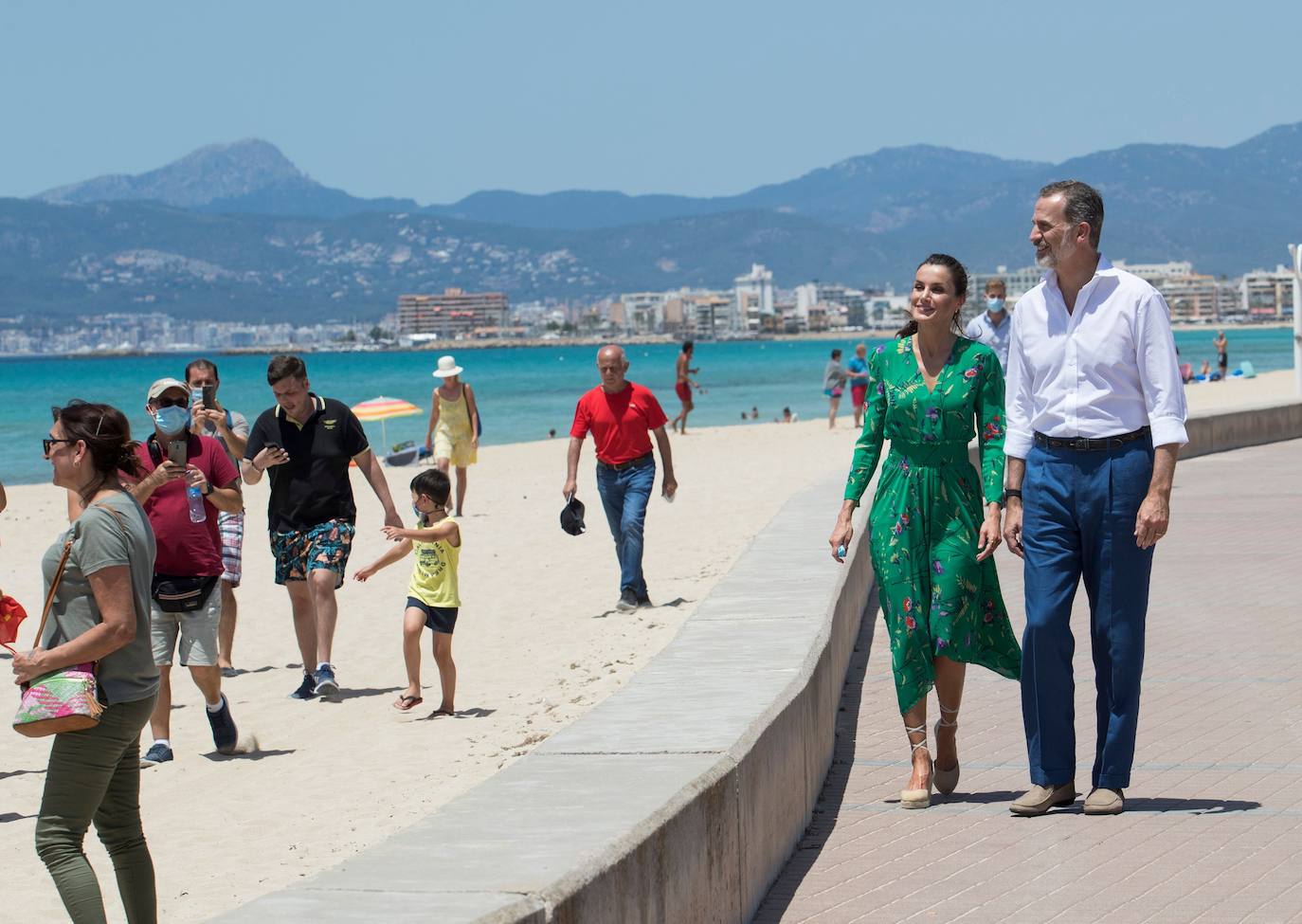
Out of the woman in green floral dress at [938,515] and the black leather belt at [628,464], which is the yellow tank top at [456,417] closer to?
the black leather belt at [628,464]

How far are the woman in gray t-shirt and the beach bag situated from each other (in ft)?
0.11

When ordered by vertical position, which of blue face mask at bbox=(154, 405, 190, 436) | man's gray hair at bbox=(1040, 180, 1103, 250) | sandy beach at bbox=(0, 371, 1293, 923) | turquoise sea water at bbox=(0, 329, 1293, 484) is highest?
man's gray hair at bbox=(1040, 180, 1103, 250)

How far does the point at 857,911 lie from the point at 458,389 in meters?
12.7

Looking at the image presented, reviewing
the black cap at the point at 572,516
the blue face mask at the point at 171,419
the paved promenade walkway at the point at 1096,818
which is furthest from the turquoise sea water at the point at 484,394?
the paved promenade walkway at the point at 1096,818

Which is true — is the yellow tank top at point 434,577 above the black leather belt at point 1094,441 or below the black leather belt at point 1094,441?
below

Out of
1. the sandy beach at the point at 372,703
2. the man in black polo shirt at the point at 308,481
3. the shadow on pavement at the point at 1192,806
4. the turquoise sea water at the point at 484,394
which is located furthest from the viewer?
the turquoise sea water at the point at 484,394

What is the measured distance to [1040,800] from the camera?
5188 mm

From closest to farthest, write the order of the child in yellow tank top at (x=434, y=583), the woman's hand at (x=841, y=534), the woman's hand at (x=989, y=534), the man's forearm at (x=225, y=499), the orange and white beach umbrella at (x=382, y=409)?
the woman's hand at (x=989, y=534) → the woman's hand at (x=841, y=534) → the man's forearm at (x=225, y=499) → the child in yellow tank top at (x=434, y=583) → the orange and white beach umbrella at (x=382, y=409)

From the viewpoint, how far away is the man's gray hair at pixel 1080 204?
5.14 metres

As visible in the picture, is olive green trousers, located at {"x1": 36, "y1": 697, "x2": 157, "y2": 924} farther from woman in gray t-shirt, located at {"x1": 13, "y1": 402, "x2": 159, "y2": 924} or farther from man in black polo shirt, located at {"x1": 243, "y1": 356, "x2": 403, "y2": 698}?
man in black polo shirt, located at {"x1": 243, "y1": 356, "x2": 403, "y2": 698}

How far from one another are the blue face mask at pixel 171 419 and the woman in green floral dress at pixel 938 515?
313 cm

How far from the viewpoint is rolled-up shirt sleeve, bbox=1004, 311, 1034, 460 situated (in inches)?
207

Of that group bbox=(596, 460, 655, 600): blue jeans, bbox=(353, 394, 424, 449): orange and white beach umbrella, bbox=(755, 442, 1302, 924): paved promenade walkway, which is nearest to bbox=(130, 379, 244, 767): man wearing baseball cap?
bbox=(755, 442, 1302, 924): paved promenade walkway

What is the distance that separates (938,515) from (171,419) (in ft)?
11.3
